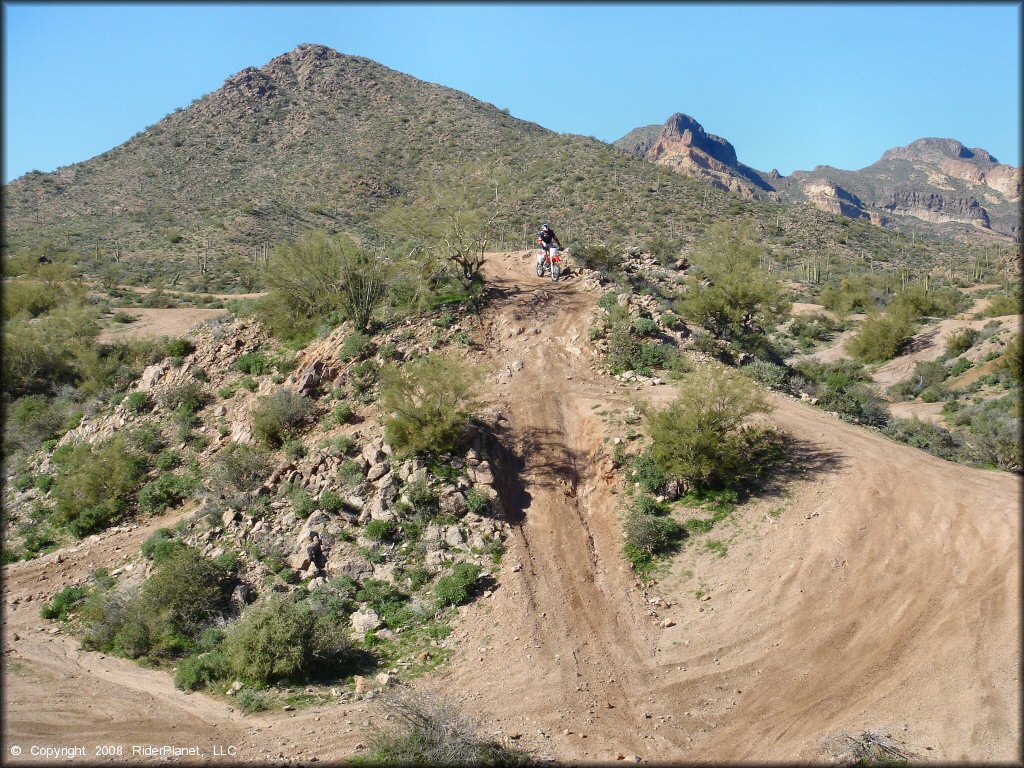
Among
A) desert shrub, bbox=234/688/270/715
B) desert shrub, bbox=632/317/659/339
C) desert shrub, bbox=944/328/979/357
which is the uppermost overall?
desert shrub, bbox=944/328/979/357

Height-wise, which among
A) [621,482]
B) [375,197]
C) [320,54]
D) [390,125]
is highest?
[320,54]

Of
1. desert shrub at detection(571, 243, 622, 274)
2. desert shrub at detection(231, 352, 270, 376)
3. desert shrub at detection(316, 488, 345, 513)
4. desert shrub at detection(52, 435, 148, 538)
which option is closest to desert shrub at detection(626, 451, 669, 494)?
desert shrub at detection(316, 488, 345, 513)

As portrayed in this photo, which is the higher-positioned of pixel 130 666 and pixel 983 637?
pixel 983 637

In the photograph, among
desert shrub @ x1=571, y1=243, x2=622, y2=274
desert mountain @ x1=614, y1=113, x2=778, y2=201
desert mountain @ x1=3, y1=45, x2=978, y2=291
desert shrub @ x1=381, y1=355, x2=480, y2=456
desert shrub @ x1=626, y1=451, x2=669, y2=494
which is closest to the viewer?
desert shrub @ x1=626, y1=451, x2=669, y2=494

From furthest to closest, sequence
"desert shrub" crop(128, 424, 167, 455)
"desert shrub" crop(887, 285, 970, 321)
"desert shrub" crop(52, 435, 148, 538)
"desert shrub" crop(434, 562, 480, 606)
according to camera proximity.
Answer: "desert shrub" crop(887, 285, 970, 321) < "desert shrub" crop(128, 424, 167, 455) < "desert shrub" crop(52, 435, 148, 538) < "desert shrub" crop(434, 562, 480, 606)

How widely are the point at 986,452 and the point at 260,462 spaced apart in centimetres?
2033

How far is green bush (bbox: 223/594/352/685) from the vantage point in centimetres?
Answer: 1073

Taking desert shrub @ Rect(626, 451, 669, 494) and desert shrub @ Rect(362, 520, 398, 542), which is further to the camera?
desert shrub @ Rect(626, 451, 669, 494)

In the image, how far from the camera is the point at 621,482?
15.3m

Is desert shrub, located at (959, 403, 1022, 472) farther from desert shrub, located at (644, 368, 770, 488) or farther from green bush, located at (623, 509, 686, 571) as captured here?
green bush, located at (623, 509, 686, 571)

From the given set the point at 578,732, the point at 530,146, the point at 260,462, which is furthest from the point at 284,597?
the point at 530,146

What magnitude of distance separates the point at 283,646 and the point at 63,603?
687 centimetres

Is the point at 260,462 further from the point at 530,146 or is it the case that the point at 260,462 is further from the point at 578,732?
the point at 530,146

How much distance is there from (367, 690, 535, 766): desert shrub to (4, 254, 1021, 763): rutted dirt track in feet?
2.23
